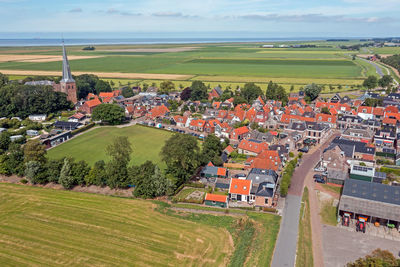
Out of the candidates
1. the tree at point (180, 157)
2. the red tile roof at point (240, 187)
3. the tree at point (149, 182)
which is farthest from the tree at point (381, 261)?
the tree at point (180, 157)

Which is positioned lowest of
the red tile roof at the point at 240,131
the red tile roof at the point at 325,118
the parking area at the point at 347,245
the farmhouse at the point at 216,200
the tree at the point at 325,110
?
the parking area at the point at 347,245

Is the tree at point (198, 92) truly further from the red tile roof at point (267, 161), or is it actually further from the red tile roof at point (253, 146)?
the red tile roof at point (267, 161)

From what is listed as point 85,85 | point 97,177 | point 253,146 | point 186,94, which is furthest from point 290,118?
point 85,85

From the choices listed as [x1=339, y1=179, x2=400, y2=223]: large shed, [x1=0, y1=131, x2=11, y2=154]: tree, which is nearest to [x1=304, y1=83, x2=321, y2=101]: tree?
[x1=339, y1=179, x2=400, y2=223]: large shed

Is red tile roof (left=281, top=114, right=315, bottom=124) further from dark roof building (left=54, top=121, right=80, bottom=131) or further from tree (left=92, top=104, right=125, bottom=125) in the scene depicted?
dark roof building (left=54, top=121, right=80, bottom=131)

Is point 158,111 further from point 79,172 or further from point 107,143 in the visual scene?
point 79,172
